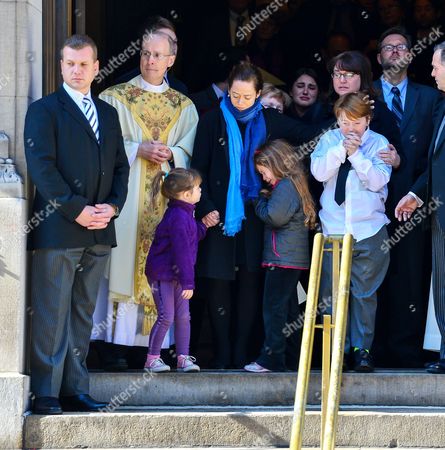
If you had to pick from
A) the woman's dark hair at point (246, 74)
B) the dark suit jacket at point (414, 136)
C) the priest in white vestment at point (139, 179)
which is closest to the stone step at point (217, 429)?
the priest in white vestment at point (139, 179)

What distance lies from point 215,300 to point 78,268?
41.8 inches

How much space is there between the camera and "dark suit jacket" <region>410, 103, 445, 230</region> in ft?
27.6

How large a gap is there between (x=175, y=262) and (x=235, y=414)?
1056mm

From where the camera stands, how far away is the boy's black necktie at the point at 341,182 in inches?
331

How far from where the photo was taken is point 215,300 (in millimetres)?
8570

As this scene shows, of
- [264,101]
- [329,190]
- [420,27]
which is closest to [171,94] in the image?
[264,101]

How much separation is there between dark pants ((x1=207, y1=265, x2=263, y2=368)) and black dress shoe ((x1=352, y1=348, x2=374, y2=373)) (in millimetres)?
718

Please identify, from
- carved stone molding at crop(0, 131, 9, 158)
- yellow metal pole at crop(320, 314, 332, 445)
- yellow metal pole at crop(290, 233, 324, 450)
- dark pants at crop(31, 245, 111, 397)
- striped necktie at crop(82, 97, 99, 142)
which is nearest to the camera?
yellow metal pole at crop(290, 233, 324, 450)

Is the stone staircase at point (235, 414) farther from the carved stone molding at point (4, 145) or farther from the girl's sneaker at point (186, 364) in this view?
the carved stone molding at point (4, 145)

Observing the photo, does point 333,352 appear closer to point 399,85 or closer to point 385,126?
point 385,126

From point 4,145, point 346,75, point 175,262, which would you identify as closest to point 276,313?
point 175,262

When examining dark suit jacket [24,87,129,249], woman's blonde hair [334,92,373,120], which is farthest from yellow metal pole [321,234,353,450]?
woman's blonde hair [334,92,373,120]

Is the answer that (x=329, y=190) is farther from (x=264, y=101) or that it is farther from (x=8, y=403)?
(x=8, y=403)

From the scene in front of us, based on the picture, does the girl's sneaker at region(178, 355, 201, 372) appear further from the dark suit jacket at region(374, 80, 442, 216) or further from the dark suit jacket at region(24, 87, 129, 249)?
the dark suit jacket at region(374, 80, 442, 216)
